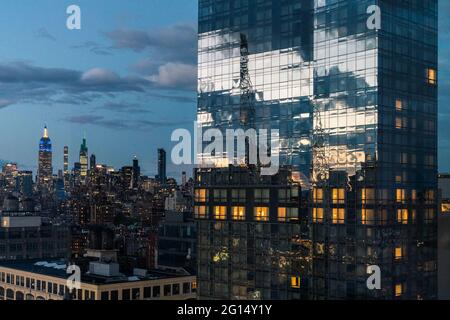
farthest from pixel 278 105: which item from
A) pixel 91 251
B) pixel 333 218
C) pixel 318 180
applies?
pixel 91 251

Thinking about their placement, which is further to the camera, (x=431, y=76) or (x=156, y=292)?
(x=156, y=292)

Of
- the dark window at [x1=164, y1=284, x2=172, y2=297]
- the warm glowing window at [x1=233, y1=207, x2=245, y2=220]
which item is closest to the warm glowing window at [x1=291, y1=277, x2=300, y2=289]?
the warm glowing window at [x1=233, y1=207, x2=245, y2=220]

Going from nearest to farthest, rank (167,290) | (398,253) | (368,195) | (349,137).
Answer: (368,195), (398,253), (349,137), (167,290)

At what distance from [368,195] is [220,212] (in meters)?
25.9

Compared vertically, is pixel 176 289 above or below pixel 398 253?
below

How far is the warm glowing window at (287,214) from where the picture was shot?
84.8m

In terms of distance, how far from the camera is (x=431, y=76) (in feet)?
270

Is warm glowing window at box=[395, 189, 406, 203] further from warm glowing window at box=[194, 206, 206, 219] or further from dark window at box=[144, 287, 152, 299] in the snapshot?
dark window at box=[144, 287, 152, 299]

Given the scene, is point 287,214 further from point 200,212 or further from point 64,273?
point 64,273

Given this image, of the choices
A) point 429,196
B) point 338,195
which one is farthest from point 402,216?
point 338,195

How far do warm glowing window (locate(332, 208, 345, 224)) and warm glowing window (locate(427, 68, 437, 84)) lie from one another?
19595mm

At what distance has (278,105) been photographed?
9075cm

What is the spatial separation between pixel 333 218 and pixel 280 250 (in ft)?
35.2
